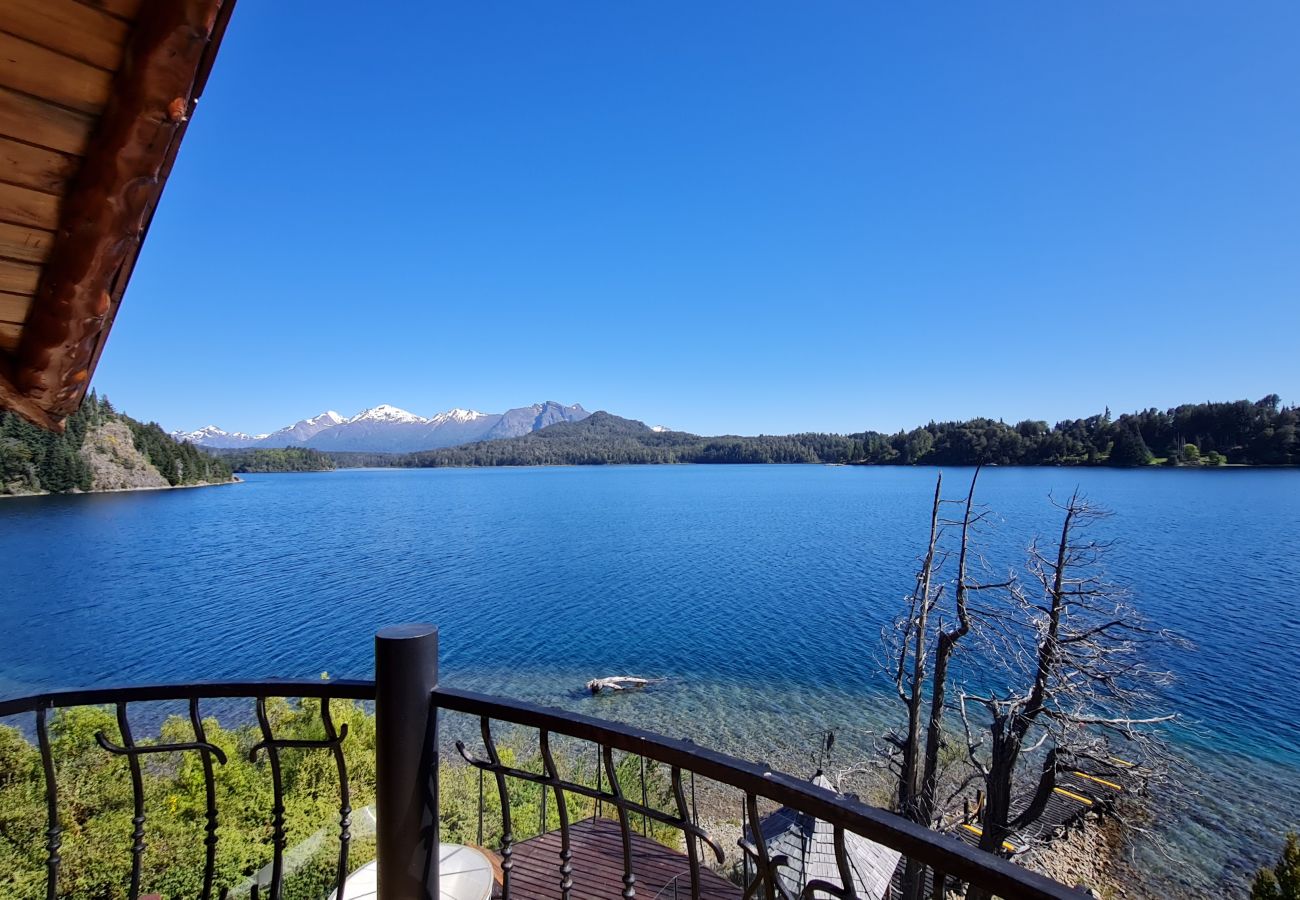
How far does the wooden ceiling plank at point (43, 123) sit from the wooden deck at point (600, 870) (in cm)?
571

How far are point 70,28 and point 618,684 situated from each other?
61.7 feet

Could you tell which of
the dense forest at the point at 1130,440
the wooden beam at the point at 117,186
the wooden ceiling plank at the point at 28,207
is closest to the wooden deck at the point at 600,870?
the wooden beam at the point at 117,186

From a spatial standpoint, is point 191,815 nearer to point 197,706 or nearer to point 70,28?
point 197,706

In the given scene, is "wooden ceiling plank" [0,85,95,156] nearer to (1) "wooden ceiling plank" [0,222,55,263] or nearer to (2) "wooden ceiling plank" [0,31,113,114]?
(2) "wooden ceiling plank" [0,31,113,114]

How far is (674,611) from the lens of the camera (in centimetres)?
2530

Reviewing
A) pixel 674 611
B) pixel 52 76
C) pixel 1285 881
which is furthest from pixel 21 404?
pixel 674 611

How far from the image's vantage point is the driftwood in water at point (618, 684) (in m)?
17.6

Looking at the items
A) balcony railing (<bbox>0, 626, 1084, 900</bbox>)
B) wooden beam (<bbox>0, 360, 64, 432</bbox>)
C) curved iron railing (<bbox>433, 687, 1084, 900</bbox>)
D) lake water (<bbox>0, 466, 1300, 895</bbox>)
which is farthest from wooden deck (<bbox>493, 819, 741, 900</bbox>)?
lake water (<bbox>0, 466, 1300, 895</bbox>)

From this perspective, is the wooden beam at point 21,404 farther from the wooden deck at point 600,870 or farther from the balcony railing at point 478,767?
the wooden deck at point 600,870

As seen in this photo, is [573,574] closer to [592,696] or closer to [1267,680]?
[592,696]

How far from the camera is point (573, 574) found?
32.6 meters

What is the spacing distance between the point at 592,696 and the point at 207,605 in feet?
62.9

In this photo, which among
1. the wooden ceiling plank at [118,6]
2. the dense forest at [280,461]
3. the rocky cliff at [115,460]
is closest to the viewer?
the wooden ceiling plank at [118,6]

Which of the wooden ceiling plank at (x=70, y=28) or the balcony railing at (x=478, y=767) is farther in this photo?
the balcony railing at (x=478, y=767)
